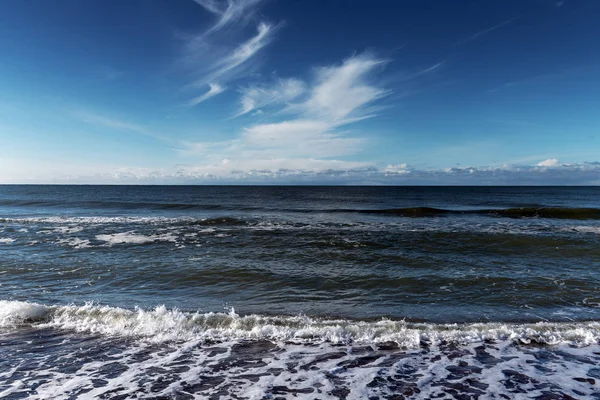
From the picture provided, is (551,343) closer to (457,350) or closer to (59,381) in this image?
(457,350)

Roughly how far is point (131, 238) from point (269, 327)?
613 inches

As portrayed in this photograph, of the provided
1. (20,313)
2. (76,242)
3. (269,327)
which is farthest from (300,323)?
(76,242)

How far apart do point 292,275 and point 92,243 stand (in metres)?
12.7

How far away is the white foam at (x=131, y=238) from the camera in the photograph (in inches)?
744

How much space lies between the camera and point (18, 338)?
7.23m

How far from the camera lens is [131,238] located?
65.4 feet

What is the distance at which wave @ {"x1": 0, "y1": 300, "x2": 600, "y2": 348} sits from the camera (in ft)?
23.3

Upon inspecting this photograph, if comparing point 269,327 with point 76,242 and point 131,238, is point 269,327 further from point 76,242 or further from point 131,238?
point 76,242

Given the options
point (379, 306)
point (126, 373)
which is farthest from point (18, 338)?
point (379, 306)

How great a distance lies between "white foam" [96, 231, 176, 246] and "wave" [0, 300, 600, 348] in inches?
411

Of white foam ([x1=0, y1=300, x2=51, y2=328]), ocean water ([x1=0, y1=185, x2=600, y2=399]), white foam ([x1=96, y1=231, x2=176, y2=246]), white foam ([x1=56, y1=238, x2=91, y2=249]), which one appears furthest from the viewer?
white foam ([x1=96, y1=231, x2=176, y2=246])

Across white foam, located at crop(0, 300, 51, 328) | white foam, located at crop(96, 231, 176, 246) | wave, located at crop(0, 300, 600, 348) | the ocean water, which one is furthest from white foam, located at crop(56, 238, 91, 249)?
wave, located at crop(0, 300, 600, 348)

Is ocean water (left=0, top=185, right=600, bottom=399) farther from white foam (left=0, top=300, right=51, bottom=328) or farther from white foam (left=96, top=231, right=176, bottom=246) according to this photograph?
white foam (left=96, top=231, right=176, bottom=246)

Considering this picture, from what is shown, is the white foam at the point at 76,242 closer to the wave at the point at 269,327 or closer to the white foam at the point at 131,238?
the white foam at the point at 131,238
